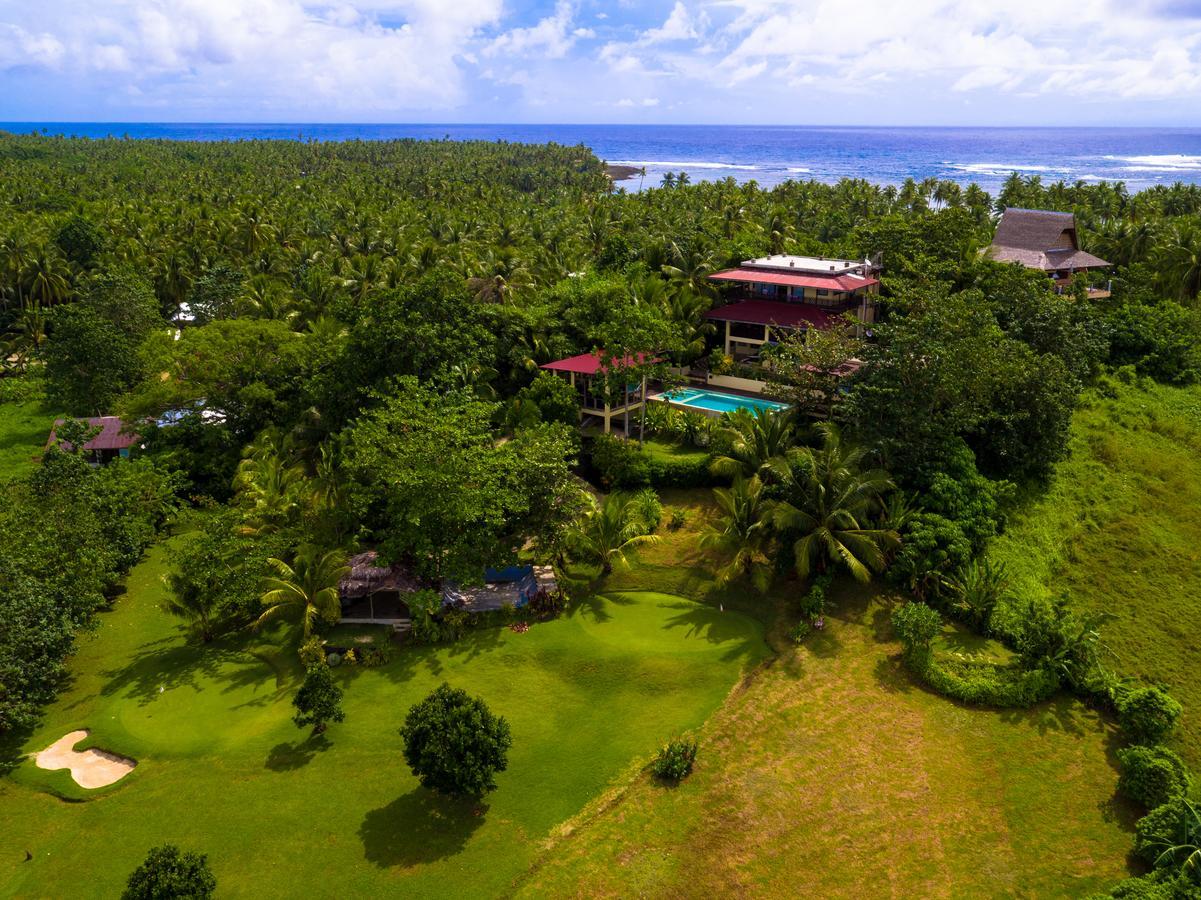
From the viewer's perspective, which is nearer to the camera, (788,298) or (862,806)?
(862,806)

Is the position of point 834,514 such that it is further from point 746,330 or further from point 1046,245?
A: point 1046,245

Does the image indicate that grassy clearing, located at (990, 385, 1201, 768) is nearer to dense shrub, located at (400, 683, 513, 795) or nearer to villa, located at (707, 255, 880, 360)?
villa, located at (707, 255, 880, 360)

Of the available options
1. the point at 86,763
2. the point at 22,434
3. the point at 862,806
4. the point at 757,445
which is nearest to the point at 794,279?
the point at 757,445

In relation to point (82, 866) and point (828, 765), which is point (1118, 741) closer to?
point (828, 765)

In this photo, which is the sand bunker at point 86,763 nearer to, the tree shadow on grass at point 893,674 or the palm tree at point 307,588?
the palm tree at point 307,588

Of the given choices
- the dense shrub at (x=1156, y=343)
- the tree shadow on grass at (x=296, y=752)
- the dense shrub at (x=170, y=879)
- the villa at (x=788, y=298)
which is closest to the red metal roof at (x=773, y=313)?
the villa at (x=788, y=298)
